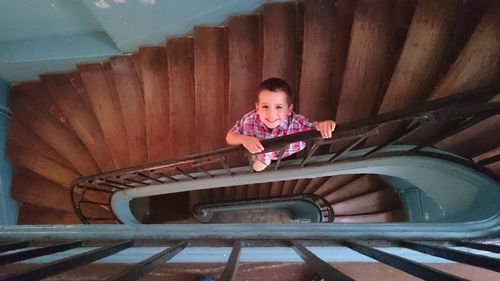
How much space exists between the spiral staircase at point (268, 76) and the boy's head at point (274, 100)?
23.2 inches

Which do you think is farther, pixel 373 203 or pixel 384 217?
pixel 373 203

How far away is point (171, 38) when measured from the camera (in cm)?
395

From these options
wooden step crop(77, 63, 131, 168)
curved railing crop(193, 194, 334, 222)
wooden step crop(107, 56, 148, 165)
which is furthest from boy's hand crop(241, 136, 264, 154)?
curved railing crop(193, 194, 334, 222)

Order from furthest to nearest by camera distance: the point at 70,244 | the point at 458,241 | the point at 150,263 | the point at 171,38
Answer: the point at 171,38, the point at 458,241, the point at 70,244, the point at 150,263

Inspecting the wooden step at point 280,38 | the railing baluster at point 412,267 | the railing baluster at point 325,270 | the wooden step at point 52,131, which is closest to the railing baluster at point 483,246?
the railing baluster at point 412,267

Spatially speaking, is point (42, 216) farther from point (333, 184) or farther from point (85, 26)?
point (333, 184)

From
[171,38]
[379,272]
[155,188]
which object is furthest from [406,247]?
Answer: [155,188]

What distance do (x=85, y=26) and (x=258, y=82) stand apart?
6.61ft

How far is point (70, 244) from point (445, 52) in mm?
2594

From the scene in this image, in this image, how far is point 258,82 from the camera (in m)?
3.64

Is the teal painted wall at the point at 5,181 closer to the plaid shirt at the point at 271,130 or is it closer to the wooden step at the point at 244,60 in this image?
the wooden step at the point at 244,60

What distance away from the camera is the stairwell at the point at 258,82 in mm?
2543

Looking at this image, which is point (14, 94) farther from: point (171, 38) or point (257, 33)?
point (257, 33)

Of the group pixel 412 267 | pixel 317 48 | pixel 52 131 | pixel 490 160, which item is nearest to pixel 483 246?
pixel 412 267
